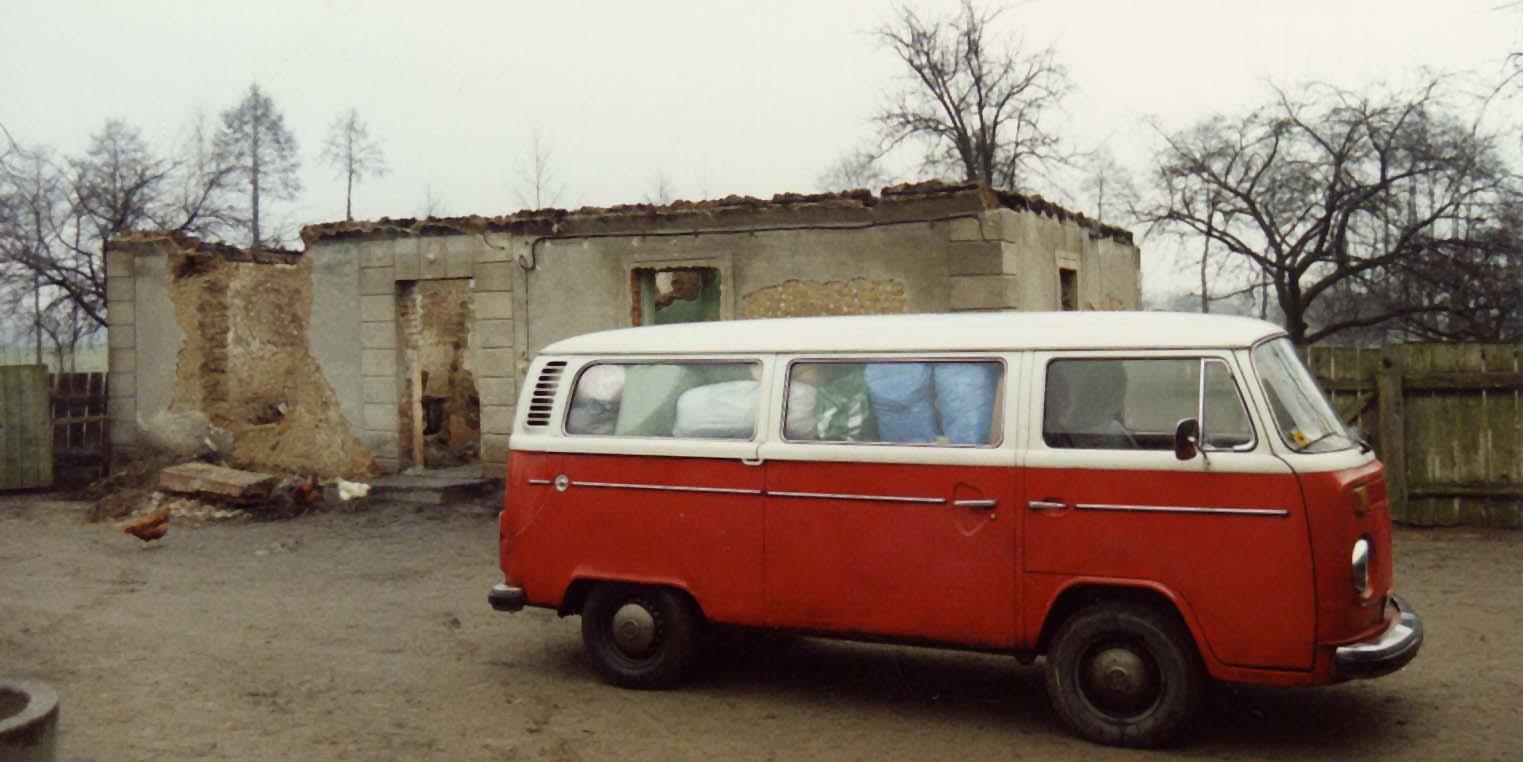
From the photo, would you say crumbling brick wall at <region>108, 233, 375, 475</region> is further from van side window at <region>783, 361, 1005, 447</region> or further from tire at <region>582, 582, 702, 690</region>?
van side window at <region>783, 361, 1005, 447</region>

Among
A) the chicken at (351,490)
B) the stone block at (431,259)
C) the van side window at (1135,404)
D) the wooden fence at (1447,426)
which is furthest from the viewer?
the stone block at (431,259)

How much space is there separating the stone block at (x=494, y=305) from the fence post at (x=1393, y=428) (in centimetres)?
890

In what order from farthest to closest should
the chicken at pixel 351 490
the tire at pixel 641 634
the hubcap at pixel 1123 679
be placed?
1. the chicken at pixel 351 490
2. the tire at pixel 641 634
3. the hubcap at pixel 1123 679

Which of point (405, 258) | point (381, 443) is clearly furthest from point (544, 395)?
point (381, 443)

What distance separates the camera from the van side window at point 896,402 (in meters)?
5.91

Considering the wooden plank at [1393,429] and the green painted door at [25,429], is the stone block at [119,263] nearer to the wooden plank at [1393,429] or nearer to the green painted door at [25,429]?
the green painted door at [25,429]

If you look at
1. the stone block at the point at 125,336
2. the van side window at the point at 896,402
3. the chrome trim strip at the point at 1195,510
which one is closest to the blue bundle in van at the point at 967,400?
the van side window at the point at 896,402

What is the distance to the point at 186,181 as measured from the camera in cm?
2859

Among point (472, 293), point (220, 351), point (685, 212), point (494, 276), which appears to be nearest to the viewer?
point (685, 212)

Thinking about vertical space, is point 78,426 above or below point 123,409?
below

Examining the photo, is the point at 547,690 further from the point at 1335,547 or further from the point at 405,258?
the point at 405,258

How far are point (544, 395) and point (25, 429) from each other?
12453 mm

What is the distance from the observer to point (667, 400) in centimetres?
672

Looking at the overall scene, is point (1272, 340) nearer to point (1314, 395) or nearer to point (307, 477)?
point (1314, 395)
